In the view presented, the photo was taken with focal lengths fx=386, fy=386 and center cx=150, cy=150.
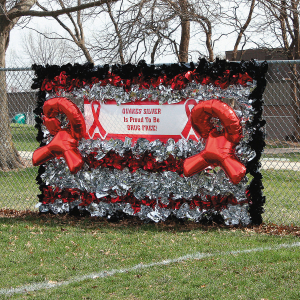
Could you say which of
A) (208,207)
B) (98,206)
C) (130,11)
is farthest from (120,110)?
(130,11)

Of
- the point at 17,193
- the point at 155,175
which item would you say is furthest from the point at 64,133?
the point at 17,193

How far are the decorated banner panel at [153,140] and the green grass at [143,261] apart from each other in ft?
1.24

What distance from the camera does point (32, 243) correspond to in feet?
15.5

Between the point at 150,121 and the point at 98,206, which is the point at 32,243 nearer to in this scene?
the point at 98,206

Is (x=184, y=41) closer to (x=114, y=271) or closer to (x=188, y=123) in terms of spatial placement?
(x=188, y=123)

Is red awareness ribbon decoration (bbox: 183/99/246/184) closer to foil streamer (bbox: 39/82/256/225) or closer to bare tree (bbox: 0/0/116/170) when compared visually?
foil streamer (bbox: 39/82/256/225)

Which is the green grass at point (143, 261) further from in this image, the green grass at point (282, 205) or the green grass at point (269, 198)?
the green grass at point (269, 198)

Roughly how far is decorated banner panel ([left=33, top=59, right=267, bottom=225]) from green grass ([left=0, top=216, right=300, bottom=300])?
38 centimetres

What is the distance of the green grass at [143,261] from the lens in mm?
3248

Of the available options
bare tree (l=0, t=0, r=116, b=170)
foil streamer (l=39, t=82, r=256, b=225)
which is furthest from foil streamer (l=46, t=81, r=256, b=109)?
bare tree (l=0, t=0, r=116, b=170)

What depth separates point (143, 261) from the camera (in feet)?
13.2

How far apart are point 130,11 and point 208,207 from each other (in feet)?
26.0

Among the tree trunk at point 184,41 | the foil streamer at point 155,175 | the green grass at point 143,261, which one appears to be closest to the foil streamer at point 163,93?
the foil streamer at point 155,175

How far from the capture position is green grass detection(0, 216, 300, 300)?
325 centimetres
